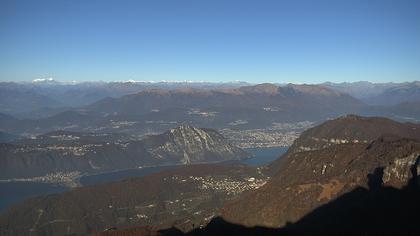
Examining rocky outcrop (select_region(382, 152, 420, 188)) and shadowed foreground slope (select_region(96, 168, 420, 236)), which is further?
rocky outcrop (select_region(382, 152, 420, 188))

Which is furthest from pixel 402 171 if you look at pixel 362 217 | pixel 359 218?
pixel 359 218

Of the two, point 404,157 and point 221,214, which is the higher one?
point 404,157

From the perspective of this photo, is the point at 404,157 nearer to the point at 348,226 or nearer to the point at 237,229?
the point at 348,226

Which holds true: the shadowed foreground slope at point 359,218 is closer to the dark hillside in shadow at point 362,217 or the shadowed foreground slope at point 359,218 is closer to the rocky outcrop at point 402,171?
the dark hillside in shadow at point 362,217

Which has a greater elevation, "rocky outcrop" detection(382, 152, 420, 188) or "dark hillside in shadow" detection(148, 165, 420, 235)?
"rocky outcrop" detection(382, 152, 420, 188)

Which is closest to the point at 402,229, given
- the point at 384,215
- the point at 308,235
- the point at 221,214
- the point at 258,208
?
the point at 384,215

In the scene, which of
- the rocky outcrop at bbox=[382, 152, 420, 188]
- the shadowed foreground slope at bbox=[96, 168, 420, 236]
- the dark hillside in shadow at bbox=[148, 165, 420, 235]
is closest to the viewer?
the dark hillside in shadow at bbox=[148, 165, 420, 235]

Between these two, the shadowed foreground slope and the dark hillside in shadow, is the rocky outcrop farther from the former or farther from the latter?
the shadowed foreground slope

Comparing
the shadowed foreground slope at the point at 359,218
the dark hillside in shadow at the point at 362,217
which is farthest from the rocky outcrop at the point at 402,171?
the shadowed foreground slope at the point at 359,218

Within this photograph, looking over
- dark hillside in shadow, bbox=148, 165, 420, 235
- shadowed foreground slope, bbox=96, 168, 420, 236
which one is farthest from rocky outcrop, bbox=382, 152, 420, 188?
shadowed foreground slope, bbox=96, 168, 420, 236

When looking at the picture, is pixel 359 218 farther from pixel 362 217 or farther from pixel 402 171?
pixel 402 171

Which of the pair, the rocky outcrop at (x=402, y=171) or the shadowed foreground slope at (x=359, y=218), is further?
the rocky outcrop at (x=402, y=171)
